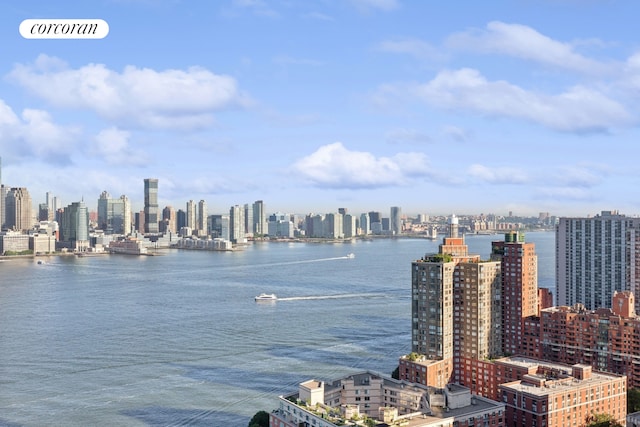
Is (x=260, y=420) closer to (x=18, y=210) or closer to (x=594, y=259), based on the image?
(x=594, y=259)

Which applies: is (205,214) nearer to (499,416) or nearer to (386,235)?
(386,235)

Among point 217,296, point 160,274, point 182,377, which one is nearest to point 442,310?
point 182,377

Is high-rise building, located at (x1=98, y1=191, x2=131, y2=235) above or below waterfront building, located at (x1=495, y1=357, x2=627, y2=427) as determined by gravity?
above

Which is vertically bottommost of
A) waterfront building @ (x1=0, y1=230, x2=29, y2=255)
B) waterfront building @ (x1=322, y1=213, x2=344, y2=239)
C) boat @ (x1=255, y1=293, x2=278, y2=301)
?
boat @ (x1=255, y1=293, x2=278, y2=301)

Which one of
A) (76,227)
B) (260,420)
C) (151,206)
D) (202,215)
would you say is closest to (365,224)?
(202,215)

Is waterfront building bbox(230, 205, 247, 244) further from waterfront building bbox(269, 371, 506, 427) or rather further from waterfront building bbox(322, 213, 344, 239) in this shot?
waterfront building bbox(269, 371, 506, 427)

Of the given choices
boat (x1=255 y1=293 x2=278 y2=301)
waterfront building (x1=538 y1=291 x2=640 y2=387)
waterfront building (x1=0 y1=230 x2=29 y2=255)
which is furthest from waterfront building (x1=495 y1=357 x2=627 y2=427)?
waterfront building (x1=0 y1=230 x2=29 y2=255)

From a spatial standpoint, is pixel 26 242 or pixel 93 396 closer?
pixel 93 396

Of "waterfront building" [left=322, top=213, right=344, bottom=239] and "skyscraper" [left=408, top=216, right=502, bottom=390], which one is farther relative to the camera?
"waterfront building" [left=322, top=213, right=344, bottom=239]
